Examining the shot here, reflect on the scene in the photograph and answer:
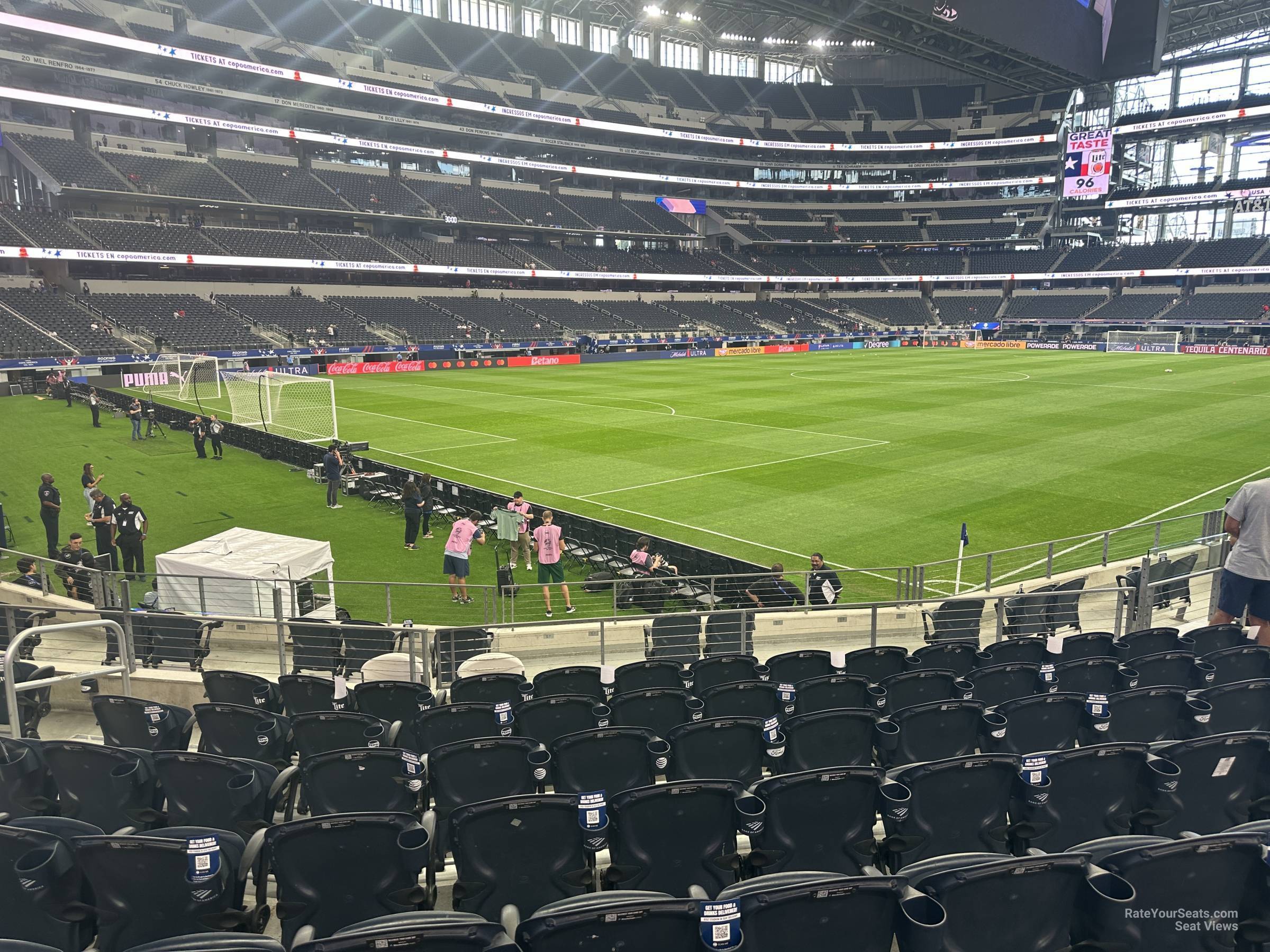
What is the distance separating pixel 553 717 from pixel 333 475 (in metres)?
17.9

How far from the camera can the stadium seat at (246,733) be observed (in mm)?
6734

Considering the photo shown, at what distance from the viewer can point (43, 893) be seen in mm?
4070

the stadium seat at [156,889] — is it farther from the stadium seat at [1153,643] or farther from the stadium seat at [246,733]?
the stadium seat at [1153,643]

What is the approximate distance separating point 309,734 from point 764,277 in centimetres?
10068

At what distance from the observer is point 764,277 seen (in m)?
102

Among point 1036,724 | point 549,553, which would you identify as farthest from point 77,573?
point 1036,724

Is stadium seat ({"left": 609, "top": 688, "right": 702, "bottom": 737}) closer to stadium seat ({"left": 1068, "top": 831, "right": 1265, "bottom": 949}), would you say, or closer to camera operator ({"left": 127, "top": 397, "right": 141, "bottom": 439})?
stadium seat ({"left": 1068, "top": 831, "right": 1265, "bottom": 949})

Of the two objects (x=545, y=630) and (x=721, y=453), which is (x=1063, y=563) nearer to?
(x=545, y=630)

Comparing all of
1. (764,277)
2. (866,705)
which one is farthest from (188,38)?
(866,705)

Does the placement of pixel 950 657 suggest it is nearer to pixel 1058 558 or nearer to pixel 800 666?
pixel 800 666

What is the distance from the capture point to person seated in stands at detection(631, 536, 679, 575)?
→ 1573 cm

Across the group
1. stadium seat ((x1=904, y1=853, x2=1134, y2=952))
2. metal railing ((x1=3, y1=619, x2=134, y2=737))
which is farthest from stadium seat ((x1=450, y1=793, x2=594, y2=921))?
metal railing ((x1=3, y1=619, x2=134, y2=737))

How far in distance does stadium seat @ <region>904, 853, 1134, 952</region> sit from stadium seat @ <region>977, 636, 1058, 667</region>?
18.1ft

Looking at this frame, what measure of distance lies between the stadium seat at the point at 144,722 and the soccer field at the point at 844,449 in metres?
13.1
